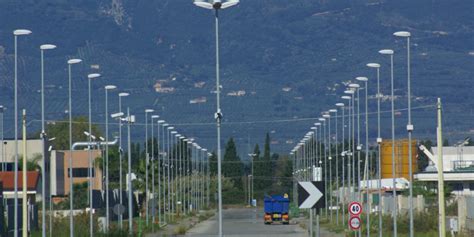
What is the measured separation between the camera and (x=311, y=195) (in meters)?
46.1

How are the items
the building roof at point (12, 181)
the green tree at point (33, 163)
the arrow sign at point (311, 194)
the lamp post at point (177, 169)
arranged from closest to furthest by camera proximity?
the arrow sign at point (311, 194)
the building roof at point (12, 181)
the green tree at point (33, 163)
the lamp post at point (177, 169)

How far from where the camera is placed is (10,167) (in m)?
143

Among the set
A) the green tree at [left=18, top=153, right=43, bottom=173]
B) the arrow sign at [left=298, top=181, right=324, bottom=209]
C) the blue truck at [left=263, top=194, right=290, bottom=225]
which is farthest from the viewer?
the green tree at [left=18, top=153, right=43, bottom=173]

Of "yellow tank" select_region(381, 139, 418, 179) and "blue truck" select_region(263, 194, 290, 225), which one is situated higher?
"yellow tank" select_region(381, 139, 418, 179)

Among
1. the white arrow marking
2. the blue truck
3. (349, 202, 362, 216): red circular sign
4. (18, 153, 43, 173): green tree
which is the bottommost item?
the blue truck

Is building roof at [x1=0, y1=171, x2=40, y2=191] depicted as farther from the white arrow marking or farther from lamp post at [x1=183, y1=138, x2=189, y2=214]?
the white arrow marking

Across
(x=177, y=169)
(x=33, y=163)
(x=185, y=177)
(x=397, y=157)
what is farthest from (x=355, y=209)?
(x=177, y=169)

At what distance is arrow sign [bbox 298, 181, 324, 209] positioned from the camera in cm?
4600

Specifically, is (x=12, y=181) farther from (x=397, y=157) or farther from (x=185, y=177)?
(x=185, y=177)

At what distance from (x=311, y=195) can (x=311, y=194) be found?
0.10 feet

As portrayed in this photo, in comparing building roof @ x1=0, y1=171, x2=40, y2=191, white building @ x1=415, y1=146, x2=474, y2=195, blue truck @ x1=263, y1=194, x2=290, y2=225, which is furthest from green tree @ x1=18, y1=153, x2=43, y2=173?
white building @ x1=415, y1=146, x2=474, y2=195

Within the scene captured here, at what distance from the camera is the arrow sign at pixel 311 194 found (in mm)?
46000

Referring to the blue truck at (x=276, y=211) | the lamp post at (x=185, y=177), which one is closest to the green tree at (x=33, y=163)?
the blue truck at (x=276, y=211)

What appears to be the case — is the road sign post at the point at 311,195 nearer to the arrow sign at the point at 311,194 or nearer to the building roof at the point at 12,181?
the arrow sign at the point at 311,194
